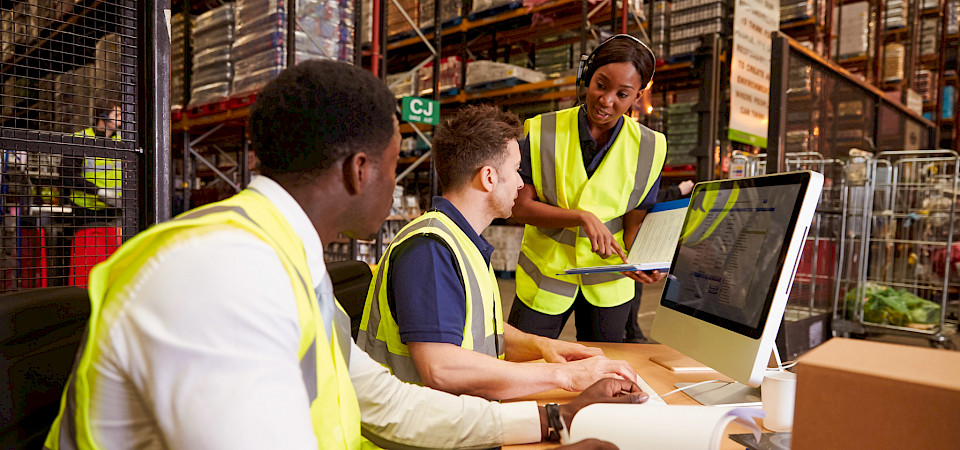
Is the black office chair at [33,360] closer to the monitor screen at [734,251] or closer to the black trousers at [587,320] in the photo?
the monitor screen at [734,251]

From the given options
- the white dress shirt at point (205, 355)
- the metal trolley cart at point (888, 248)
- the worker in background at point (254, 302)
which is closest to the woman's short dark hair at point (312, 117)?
the worker in background at point (254, 302)

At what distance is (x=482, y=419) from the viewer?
1.03 metres

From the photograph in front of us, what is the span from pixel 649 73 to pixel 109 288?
5.91 feet

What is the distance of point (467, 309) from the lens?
125cm

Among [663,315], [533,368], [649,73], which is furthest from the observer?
[649,73]

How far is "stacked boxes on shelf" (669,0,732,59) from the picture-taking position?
5.21m

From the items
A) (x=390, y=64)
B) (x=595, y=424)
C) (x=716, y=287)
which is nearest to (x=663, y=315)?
(x=716, y=287)

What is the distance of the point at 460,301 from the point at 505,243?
6.22 m

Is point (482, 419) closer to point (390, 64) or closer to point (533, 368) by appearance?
point (533, 368)

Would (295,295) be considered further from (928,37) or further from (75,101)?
(928,37)

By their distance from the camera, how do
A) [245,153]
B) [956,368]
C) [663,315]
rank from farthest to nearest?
[245,153]
[663,315]
[956,368]

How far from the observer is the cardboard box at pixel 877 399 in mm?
458

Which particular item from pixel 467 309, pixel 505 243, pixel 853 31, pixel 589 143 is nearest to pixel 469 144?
pixel 467 309

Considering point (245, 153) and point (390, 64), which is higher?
point (390, 64)
